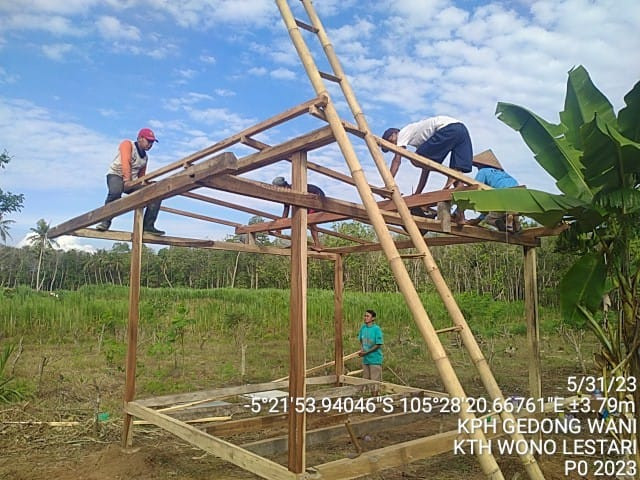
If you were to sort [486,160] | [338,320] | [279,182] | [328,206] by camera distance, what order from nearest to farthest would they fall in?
[328,206] → [279,182] → [486,160] → [338,320]

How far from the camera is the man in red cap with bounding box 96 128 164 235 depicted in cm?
476

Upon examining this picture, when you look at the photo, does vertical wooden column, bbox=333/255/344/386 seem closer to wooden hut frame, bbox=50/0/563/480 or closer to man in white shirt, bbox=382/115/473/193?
wooden hut frame, bbox=50/0/563/480

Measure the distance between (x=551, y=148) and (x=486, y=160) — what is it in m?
1.23

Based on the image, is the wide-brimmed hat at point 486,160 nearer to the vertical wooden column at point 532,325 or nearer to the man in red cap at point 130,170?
the vertical wooden column at point 532,325

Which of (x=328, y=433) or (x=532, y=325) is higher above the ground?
(x=532, y=325)

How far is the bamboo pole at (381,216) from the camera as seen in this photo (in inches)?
97.7

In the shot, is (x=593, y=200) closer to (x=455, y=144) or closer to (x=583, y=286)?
(x=583, y=286)

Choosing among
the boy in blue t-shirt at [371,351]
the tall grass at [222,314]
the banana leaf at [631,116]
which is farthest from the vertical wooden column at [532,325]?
the tall grass at [222,314]

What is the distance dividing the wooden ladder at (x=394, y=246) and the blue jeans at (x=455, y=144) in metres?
0.53

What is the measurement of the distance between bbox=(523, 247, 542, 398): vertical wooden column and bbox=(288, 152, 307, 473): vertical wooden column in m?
2.78

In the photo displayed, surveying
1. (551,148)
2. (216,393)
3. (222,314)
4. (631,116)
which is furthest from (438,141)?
(222,314)

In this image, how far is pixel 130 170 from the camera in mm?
4816

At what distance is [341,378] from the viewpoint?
24.0ft

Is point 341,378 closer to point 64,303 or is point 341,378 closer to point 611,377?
point 611,377
